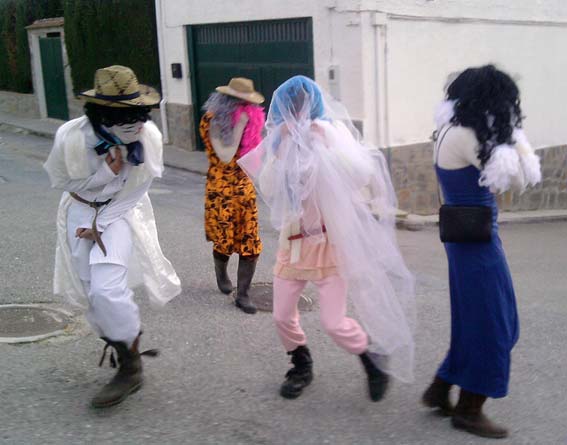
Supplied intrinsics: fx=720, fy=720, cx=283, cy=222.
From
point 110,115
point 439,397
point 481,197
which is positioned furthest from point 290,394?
point 110,115

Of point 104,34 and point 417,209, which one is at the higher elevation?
point 104,34

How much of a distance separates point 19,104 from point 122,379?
1721cm

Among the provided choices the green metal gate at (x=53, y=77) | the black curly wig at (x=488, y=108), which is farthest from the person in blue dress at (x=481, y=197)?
the green metal gate at (x=53, y=77)

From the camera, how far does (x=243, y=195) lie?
5363mm

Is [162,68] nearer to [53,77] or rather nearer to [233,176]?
[53,77]

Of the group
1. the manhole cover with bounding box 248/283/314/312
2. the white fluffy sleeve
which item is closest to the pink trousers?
the white fluffy sleeve

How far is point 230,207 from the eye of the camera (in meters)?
5.34

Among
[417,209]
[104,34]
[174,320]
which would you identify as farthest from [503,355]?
[104,34]

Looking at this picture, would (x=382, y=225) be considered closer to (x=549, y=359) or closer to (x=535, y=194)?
(x=549, y=359)

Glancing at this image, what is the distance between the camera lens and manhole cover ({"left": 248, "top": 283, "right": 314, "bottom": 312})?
537 centimetres

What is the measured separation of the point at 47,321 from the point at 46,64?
14.7 meters

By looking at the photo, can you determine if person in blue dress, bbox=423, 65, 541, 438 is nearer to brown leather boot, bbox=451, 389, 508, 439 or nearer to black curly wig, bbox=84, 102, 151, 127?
brown leather boot, bbox=451, 389, 508, 439

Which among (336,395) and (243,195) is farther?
→ (243,195)

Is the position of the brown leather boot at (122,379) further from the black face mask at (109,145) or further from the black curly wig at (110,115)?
the black curly wig at (110,115)
